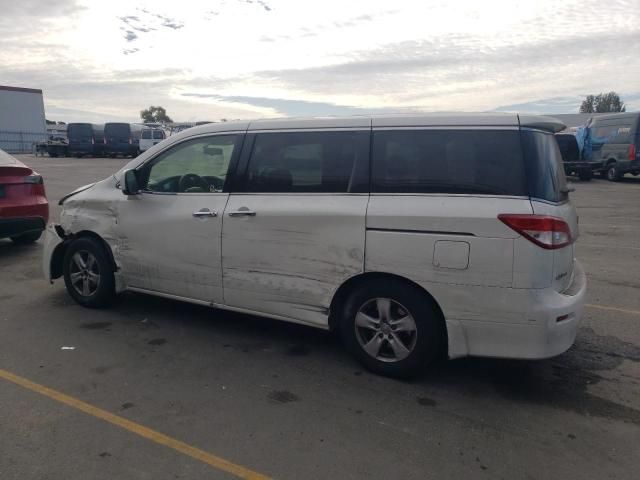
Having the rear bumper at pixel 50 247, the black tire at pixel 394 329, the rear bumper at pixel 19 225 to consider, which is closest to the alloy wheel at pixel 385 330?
the black tire at pixel 394 329

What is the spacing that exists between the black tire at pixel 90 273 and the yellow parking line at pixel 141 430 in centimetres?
133

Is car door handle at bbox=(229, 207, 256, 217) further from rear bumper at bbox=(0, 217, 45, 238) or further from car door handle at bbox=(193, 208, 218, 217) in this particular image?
rear bumper at bbox=(0, 217, 45, 238)

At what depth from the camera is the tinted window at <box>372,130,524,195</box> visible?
3.38 meters

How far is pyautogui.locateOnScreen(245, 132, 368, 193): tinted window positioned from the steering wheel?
55 cm

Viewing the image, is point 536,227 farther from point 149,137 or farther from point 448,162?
point 149,137

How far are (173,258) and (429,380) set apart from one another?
234 centimetres

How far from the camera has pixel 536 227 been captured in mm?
3211

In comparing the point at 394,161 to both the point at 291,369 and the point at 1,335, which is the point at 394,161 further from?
the point at 1,335

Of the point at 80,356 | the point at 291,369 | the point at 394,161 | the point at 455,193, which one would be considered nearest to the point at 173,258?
the point at 80,356

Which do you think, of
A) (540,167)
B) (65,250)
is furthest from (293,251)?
(65,250)

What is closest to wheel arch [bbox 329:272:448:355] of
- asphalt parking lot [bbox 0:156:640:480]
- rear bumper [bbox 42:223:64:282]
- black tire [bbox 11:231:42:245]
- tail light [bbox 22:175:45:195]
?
asphalt parking lot [bbox 0:156:640:480]

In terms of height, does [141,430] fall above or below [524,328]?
below

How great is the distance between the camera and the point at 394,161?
12.1ft

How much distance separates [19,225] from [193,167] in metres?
3.83
